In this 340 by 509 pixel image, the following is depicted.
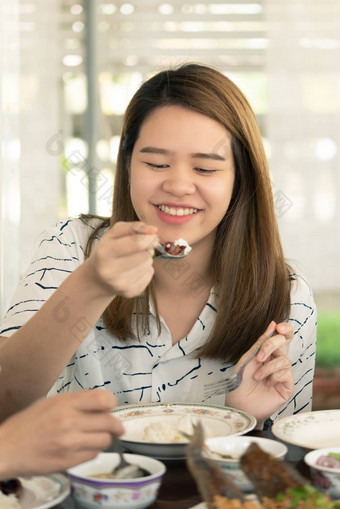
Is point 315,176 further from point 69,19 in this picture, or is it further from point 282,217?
point 69,19

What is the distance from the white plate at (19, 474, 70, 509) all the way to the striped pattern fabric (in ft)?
2.54

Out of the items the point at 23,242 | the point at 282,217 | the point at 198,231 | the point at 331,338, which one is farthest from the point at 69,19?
the point at 198,231

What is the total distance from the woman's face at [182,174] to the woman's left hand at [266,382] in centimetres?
34

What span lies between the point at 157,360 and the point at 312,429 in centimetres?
53

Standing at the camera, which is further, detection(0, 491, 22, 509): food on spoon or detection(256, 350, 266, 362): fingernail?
detection(256, 350, 266, 362): fingernail

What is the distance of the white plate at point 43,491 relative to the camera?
0.93 m

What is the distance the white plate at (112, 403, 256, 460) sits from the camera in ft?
3.87

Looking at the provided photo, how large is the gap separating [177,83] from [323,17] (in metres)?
2.75

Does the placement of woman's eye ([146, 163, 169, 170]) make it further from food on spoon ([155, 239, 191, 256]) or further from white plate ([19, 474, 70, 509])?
white plate ([19, 474, 70, 509])

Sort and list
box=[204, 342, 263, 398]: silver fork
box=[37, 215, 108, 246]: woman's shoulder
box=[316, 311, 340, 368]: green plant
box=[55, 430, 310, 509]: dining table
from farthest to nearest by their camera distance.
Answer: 1. box=[316, 311, 340, 368]: green plant
2. box=[37, 215, 108, 246]: woman's shoulder
3. box=[204, 342, 263, 398]: silver fork
4. box=[55, 430, 310, 509]: dining table

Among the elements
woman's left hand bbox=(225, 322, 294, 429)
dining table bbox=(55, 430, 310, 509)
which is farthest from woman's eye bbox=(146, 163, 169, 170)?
dining table bbox=(55, 430, 310, 509)

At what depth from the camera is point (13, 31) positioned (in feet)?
11.2

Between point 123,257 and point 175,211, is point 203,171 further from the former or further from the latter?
point 123,257

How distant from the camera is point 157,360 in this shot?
5.86 feet
